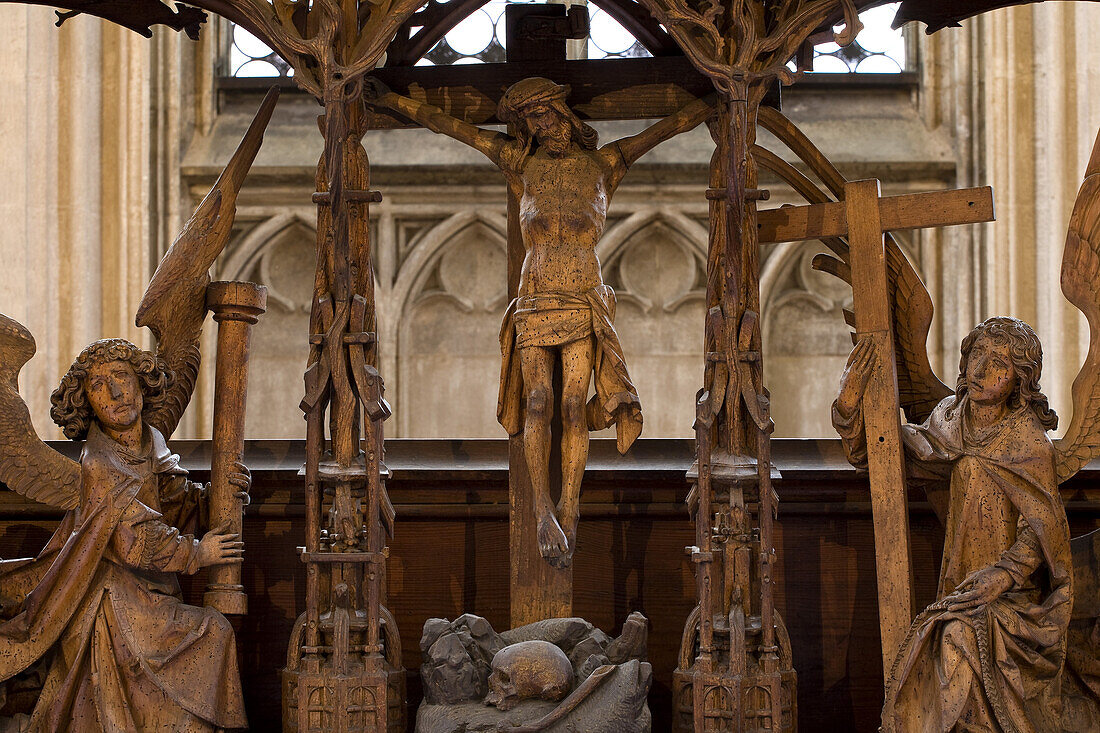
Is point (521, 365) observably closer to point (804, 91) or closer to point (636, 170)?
point (636, 170)

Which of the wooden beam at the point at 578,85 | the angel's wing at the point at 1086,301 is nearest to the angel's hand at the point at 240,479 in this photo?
the wooden beam at the point at 578,85

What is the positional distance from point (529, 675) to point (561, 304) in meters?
1.16

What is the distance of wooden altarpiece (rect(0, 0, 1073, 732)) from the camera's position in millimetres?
4953

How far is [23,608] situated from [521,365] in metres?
1.65

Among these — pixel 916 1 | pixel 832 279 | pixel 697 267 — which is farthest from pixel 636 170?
pixel 916 1

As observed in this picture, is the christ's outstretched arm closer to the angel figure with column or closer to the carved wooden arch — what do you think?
the carved wooden arch

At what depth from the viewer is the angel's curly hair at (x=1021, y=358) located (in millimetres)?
5027

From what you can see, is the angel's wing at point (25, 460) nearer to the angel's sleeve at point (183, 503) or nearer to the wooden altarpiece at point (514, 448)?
the angel's sleeve at point (183, 503)

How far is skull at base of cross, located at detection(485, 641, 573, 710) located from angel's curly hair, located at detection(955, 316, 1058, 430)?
1465 mm

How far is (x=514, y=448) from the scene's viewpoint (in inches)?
216

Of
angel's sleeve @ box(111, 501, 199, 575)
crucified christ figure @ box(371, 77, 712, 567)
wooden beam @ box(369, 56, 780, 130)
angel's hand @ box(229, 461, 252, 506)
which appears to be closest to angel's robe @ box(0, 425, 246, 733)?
angel's sleeve @ box(111, 501, 199, 575)

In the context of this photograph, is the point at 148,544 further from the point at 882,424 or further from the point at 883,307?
the point at 883,307

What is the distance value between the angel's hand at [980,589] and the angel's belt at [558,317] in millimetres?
1338

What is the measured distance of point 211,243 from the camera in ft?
17.7
